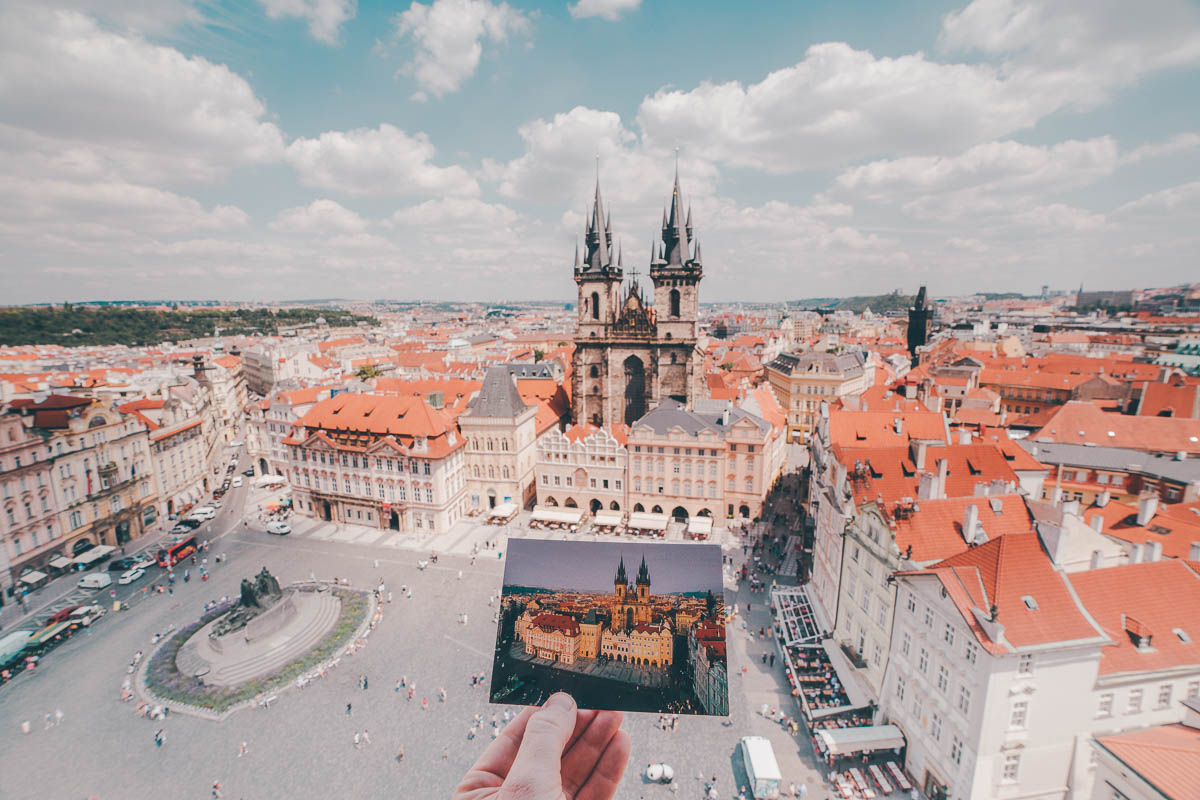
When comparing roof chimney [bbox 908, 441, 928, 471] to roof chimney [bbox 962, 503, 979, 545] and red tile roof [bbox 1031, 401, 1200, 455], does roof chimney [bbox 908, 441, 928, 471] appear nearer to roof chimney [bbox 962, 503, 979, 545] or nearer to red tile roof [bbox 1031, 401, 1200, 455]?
roof chimney [bbox 962, 503, 979, 545]

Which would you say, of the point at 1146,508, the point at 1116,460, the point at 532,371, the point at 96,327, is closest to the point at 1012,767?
the point at 1146,508

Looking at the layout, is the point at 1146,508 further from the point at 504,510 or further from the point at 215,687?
the point at 215,687

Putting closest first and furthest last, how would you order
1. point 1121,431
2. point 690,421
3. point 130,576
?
point 130,576, point 1121,431, point 690,421

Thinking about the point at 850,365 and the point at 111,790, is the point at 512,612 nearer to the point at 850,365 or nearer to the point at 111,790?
the point at 111,790

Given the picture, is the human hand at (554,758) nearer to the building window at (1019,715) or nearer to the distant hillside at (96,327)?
the building window at (1019,715)

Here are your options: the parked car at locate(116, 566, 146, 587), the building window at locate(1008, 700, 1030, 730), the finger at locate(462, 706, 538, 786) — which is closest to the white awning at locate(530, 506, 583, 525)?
the parked car at locate(116, 566, 146, 587)

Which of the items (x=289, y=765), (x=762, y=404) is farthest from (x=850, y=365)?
(x=289, y=765)
